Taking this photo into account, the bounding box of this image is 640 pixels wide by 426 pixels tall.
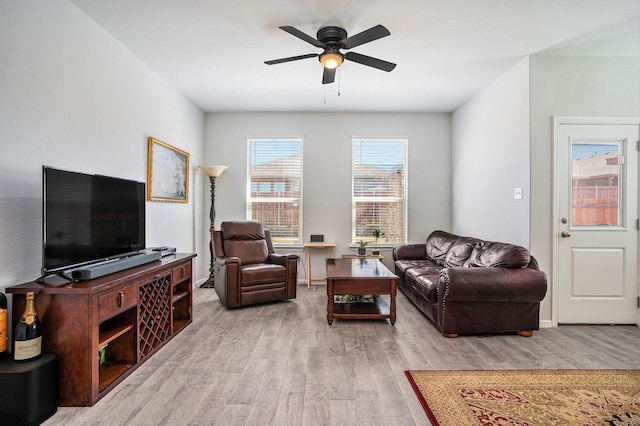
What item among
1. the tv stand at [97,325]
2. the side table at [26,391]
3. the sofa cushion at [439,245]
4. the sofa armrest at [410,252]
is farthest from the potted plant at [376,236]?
the side table at [26,391]

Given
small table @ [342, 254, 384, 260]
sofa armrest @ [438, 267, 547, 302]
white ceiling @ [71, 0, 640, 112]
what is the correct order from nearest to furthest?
white ceiling @ [71, 0, 640, 112], sofa armrest @ [438, 267, 547, 302], small table @ [342, 254, 384, 260]

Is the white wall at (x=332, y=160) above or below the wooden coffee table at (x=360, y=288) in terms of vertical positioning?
above

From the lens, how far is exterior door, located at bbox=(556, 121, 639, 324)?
11.5 ft

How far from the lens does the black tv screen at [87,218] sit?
208 centimetres

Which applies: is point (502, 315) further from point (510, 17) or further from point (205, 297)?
point (205, 297)

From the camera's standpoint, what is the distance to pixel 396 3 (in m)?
2.63

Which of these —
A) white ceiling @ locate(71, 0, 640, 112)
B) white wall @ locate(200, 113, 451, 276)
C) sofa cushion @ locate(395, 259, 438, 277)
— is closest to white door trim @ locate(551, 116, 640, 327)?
white ceiling @ locate(71, 0, 640, 112)

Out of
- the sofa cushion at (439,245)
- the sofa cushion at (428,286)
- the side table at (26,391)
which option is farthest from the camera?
the sofa cushion at (439,245)

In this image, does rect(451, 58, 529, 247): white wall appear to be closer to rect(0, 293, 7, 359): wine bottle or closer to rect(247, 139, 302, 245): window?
rect(247, 139, 302, 245): window

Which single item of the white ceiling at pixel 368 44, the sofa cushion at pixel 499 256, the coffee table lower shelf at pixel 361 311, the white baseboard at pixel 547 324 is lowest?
the white baseboard at pixel 547 324

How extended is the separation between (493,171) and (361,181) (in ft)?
6.69

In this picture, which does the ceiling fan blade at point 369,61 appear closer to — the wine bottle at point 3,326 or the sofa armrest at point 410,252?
the sofa armrest at point 410,252

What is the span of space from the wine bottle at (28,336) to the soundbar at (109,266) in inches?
10.3

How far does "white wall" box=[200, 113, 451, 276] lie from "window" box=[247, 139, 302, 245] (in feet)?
0.39
